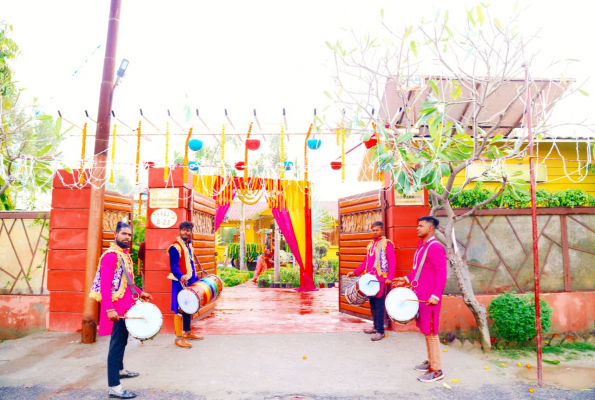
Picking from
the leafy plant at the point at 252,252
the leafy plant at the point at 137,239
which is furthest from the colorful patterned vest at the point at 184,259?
the leafy plant at the point at 252,252

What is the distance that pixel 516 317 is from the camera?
5328 mm

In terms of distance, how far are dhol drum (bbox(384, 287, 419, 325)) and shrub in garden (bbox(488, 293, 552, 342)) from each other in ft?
6.63

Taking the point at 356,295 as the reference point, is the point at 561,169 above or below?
above

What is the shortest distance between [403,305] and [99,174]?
14.3 feet

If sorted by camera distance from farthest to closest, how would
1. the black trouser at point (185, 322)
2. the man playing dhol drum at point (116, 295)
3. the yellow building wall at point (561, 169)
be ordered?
the yellow building wall at point (561, 169)
the black trouser at point (185, 322)
the man playing dhol drum at point (116, 295)

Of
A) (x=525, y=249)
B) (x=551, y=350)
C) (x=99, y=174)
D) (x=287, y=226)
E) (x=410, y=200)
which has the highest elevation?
(x=99, y=174)

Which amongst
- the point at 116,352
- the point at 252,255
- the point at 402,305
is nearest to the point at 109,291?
the point at 116,352

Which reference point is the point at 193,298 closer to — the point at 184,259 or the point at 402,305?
the point at 184,259

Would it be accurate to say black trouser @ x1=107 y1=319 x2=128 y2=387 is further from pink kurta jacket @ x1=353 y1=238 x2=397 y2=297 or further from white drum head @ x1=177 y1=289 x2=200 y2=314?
pink kurta jacket @ x1=353 y1=238 x2=397 y2=297

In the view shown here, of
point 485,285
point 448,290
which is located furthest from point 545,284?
point 448,290

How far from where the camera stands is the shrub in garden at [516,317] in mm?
5324

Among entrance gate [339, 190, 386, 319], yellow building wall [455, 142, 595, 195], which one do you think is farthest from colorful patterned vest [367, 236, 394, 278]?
yellow building wall [455, 142, 595, 195]

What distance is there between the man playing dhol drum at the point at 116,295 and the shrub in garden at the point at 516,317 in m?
4.68

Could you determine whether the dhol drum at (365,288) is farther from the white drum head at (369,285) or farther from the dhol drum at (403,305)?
the dhol drum at (403,305)
